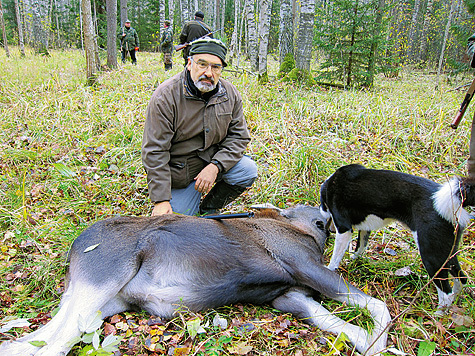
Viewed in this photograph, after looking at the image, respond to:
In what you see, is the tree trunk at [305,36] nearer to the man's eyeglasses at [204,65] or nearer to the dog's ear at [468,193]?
the man's eyeglasses at [204,65]

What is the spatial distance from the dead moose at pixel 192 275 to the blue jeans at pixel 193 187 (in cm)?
93

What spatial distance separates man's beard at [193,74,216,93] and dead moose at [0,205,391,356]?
145cm

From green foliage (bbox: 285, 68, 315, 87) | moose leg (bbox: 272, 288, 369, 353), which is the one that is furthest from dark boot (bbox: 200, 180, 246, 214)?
green foliage (bbox: 285, 68, 315, 87)

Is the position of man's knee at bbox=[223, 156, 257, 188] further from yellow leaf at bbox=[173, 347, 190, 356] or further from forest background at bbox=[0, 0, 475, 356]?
yellow leaf at bbox=[173, 347, 190, 356]

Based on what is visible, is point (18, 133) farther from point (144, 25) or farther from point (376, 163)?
point (144, 25)

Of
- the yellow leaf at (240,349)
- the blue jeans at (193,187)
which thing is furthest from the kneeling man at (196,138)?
the yellow leaf at (240,349)

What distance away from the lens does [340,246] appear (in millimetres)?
3232

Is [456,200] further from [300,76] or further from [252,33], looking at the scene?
[252,33]

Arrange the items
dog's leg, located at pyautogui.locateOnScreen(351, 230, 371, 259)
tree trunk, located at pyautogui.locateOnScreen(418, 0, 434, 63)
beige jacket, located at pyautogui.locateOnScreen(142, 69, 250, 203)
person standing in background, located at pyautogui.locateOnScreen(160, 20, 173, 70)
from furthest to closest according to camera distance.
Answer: tree trunk, located at pyautogui.locateOnScreen(418, 0, 434, 63) < person standing in background, located at pyautogui.locateOnScreen(160, 20, 173, 70) < beige jacket, located at pyautogui.locateOnScreen(142, 69, 250, 203) < dog's leg, located at pyautogui.locateOnScreen(351, 230, 371, 259)

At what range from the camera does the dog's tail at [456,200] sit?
2.38 metres

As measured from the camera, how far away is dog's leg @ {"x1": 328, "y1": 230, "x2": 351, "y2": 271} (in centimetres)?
319

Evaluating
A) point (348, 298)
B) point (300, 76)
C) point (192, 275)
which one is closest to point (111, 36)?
point (300, 76)

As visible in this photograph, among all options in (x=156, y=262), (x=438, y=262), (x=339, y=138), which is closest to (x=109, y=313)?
(x=156, y=262)

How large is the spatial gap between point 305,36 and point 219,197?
6.89m
